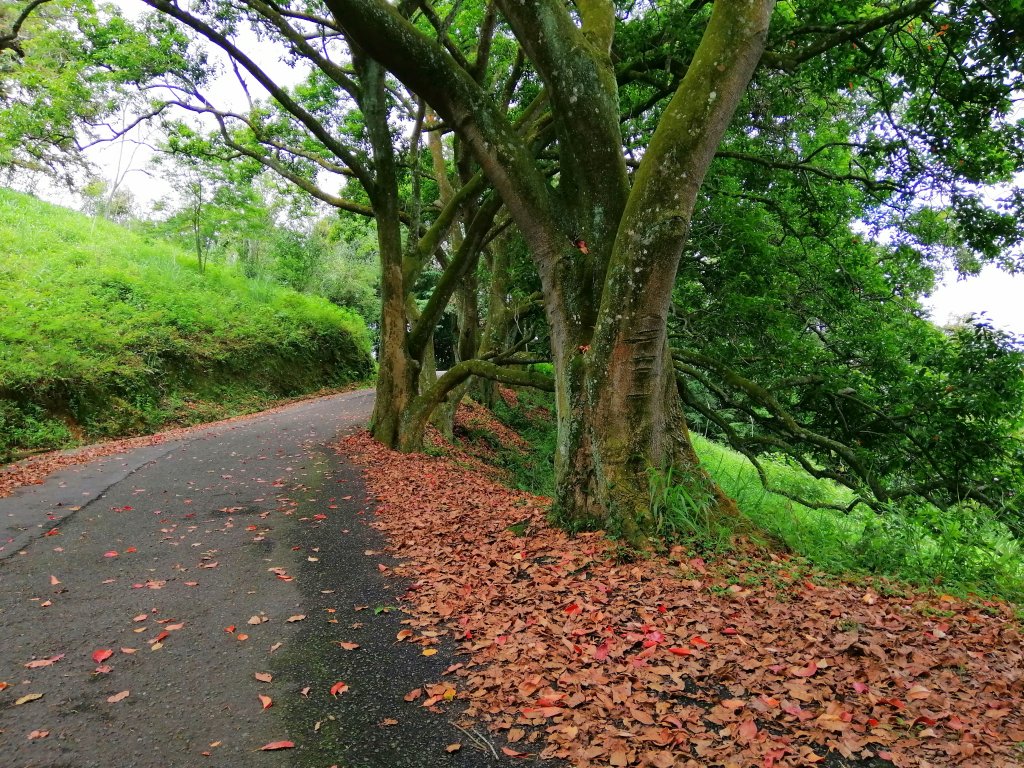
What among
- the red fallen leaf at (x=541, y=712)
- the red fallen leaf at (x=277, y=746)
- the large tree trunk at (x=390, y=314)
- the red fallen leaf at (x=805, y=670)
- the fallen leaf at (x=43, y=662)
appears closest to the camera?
the red fallen leaf at (x=277, y=746)

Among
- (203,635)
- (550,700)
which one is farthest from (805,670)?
(203,635)

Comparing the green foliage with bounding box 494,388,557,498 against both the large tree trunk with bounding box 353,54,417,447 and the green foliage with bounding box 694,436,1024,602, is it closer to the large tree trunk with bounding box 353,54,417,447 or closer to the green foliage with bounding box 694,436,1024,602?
the large tree trunk with bounding box 353,54,417,447

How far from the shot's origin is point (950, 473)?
253 inches

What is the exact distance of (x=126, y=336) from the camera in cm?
1341

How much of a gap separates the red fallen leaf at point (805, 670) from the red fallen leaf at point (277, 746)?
8.92ft

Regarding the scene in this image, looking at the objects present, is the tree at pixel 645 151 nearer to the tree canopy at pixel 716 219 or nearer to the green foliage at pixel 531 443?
the tree canopy at pixel 716 219

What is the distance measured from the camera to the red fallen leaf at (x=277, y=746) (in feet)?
9.53

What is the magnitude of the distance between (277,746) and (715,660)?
8.00 feet

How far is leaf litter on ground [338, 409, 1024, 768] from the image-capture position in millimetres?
2678

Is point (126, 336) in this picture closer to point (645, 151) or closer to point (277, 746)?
point (645, 151)

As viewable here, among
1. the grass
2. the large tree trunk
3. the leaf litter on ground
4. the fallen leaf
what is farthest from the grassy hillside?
the grass

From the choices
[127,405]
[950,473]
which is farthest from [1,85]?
[950,473]

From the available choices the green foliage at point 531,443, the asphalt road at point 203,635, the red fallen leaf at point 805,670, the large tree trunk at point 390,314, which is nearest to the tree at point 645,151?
the red fallen leaf at point 805,670

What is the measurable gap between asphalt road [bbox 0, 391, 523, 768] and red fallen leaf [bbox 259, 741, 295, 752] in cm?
5
